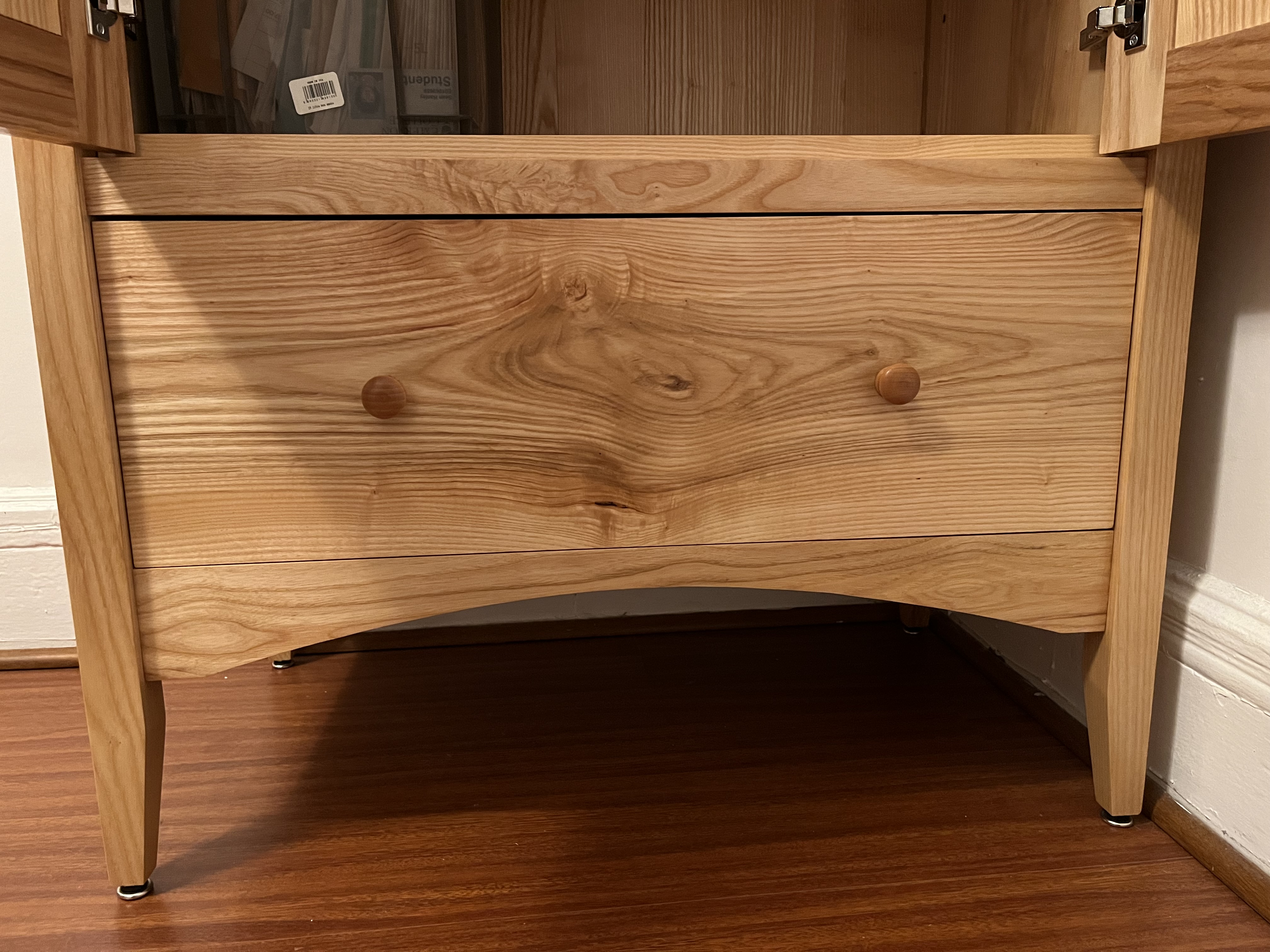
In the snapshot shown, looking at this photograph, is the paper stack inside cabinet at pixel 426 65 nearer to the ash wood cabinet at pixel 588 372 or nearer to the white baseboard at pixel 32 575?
the ash wood cabinet at pixel 588 372

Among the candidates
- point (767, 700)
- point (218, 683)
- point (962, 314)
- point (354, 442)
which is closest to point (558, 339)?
point (354, 442)

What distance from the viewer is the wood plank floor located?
0.69 m

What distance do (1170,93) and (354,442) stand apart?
620mm

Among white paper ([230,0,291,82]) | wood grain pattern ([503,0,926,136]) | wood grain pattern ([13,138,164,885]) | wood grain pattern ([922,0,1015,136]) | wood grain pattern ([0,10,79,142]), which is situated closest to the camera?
wood grain pattern ([0,10,79,142])

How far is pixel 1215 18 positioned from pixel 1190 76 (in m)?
0.04

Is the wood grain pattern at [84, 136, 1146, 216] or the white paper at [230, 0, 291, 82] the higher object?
the white paper at [230, 0, 291, 82]

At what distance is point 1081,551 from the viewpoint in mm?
767

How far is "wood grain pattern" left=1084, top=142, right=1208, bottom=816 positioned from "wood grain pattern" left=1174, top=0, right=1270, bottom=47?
0.28 ft

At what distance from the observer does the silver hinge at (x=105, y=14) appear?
2.00 ft

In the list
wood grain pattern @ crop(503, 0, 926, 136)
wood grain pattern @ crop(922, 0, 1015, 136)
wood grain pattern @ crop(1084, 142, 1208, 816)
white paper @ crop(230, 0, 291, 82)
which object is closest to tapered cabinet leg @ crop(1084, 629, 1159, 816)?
wood grain pattern @ crop(1084, 142, 1208, 816)

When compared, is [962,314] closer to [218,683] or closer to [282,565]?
[282,565]

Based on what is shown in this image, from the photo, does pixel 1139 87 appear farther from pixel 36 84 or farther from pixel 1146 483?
pixel 36 84

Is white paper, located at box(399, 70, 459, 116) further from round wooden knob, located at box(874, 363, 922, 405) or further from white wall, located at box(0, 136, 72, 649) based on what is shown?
white wall, located at box(0, 136, 72, 649)

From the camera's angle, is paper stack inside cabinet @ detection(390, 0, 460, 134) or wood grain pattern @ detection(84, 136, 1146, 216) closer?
wood grain pattern @ detection(84, 136, 1146, 216)
